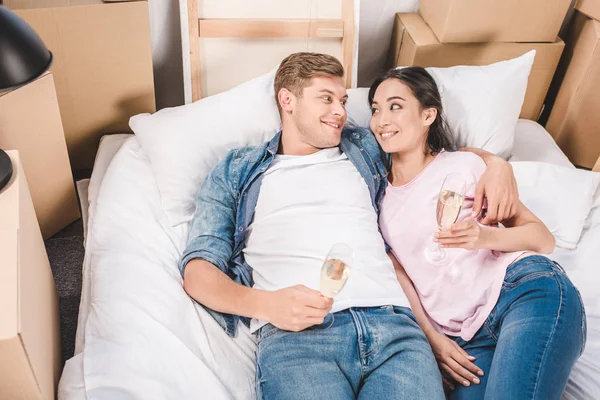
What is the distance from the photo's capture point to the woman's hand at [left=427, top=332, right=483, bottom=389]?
1239 mm

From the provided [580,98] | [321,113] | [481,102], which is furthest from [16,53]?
[580,98]

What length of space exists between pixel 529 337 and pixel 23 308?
104 cm

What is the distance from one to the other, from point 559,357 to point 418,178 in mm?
586

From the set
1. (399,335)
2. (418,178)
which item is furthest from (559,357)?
(418,178)

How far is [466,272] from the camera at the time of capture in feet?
4.45

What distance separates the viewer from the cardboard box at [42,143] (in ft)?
5.08

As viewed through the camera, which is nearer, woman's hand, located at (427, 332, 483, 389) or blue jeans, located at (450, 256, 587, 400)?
blue jeans, located at (450, 256, 587, 400)

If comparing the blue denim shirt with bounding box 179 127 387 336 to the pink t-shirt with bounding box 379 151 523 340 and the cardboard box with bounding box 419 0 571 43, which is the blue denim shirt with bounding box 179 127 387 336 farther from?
the cardboard box with bounding box 419 0 571 43

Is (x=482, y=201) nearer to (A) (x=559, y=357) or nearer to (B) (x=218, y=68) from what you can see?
(A) (x=559, y=357)

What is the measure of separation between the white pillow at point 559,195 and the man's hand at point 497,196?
275 mm

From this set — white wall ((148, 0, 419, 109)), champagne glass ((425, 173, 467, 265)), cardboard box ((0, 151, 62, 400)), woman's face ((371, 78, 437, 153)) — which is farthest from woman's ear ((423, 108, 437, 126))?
cardboard box ((0, 151, 62, 400))

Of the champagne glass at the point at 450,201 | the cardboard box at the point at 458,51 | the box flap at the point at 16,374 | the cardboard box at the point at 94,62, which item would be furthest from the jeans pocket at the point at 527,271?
the cardboard box at the point at 94,62

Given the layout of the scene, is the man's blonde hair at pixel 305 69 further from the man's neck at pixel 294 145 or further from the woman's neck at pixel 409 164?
the woman's neck at pixel 409 164

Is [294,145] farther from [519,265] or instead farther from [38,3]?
[38,3]
